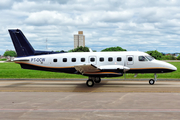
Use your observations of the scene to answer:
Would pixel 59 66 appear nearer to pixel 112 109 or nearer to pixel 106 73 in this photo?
pixel 106 73

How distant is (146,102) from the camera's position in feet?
38.5

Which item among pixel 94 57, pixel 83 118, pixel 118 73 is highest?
pixel 94 57

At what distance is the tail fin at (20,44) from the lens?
20984mm

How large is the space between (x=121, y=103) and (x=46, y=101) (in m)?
4.33

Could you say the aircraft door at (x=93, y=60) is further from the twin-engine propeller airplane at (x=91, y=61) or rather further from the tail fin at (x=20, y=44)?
the tail fin at (x=20, y=44)

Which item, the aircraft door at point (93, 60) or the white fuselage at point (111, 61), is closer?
the white fuselage at point (111, 61)

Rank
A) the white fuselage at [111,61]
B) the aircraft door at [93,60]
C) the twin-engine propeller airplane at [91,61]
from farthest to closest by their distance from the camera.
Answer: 1. the aircraft door at [93,60]
2. the white fuselage at [111,61]
3. the twin-engine propeller airplane at [91,61]

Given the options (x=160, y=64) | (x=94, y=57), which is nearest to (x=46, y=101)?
(x=94, y=57)

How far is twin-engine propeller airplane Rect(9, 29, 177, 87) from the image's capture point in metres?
18.1

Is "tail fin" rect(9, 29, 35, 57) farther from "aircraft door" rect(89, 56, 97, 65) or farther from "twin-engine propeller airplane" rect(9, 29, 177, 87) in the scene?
"aircraft door" rect(89, 56, 97, 65)

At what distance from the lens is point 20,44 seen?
69.1ft

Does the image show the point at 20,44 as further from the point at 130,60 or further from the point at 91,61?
the point at 130,60

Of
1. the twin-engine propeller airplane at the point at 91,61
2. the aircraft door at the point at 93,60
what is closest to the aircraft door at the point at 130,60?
the twin-engine propeller airplane at the point at 91,61

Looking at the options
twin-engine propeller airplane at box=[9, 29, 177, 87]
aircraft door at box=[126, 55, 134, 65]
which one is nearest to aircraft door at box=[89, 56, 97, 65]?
twin-engine propeller airplane at box=[9, 29, 177, 87]
